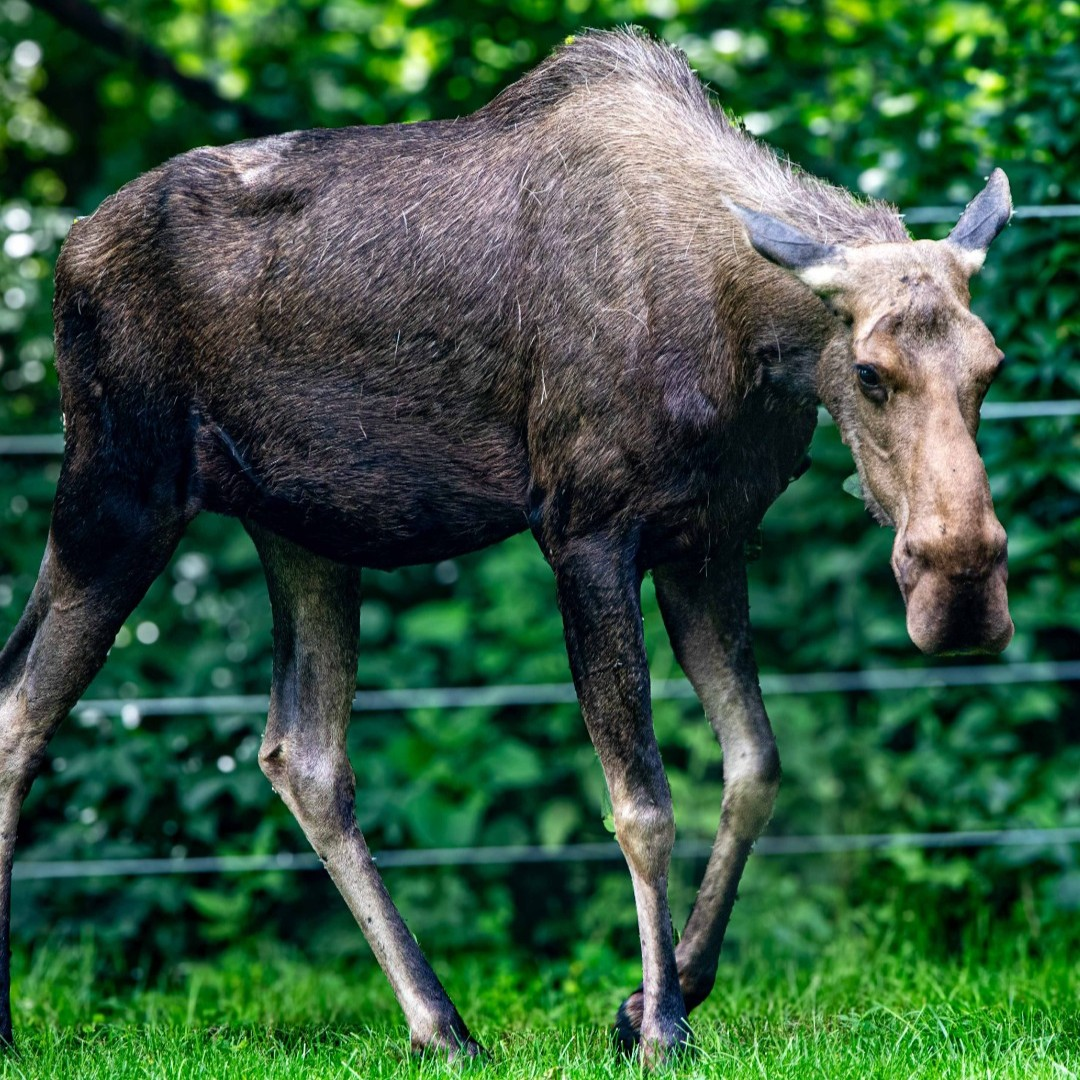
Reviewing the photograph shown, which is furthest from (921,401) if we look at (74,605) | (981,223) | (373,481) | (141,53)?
(141,53)

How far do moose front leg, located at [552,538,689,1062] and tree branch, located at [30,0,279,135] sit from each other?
3.63m

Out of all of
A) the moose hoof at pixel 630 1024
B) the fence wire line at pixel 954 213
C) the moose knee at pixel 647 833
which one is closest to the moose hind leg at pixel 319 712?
the moose hoof at pixel 630 1024

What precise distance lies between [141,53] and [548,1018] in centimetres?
442

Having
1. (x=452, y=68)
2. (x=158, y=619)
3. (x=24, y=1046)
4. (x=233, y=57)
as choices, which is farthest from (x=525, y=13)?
(x=24, y=1046)

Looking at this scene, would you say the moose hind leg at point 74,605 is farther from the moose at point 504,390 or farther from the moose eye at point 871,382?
the moose eye at point 871,382

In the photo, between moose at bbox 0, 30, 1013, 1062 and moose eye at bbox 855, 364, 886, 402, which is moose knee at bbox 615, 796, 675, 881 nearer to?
moose at bbox 0, 30, 1013, 1062

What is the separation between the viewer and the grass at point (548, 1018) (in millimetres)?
4199

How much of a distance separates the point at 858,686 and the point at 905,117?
213cm

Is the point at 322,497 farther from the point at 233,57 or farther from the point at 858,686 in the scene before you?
the point at 233,57

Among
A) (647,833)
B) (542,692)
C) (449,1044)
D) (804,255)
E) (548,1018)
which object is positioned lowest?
(548,1018)

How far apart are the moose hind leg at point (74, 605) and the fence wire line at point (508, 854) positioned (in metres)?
1.70

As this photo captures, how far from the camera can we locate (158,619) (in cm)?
702

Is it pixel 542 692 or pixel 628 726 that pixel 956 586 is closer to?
pixel 628 726

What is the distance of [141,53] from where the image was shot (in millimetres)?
7422
